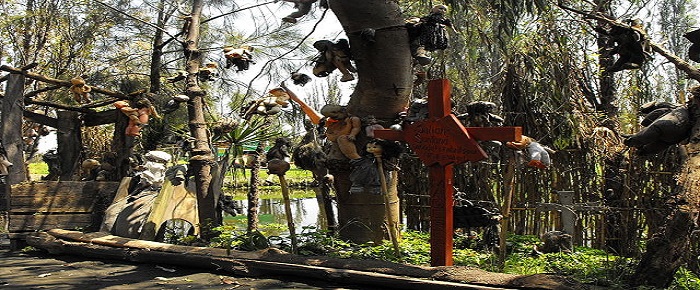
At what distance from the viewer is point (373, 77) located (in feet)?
19.4

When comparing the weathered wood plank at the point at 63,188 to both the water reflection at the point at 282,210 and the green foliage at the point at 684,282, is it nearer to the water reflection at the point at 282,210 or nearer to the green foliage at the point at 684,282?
the water reflection at the point at 282,210

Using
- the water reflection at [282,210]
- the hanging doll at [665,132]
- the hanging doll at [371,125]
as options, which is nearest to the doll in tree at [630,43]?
the hanging doll at [665,132]

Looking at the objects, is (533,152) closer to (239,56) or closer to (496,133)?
(496,133)

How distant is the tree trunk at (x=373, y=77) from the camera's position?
580 centimetres

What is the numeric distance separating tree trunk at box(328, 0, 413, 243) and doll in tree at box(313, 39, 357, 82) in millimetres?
72

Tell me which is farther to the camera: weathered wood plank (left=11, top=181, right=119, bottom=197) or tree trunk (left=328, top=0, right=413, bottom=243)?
weathered wood plank (left=11, top=181, right=119, bottom=197)

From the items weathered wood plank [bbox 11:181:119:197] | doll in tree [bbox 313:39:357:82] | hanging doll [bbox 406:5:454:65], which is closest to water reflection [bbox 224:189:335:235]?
weathered wood plank [bbox 11:181:119:197]

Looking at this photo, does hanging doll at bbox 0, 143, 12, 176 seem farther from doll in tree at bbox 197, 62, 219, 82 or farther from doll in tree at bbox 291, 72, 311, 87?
doll in tree at bbox 291, 72, 311, 87

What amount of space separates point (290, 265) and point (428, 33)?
7.54 ft

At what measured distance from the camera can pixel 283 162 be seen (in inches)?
221

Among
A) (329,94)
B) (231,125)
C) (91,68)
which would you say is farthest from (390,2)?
(329,94)

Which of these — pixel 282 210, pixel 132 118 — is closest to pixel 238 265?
pixel 132 118

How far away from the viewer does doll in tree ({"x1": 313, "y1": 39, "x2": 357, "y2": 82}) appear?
5902 millimetres

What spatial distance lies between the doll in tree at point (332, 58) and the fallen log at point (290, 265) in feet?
5.52
